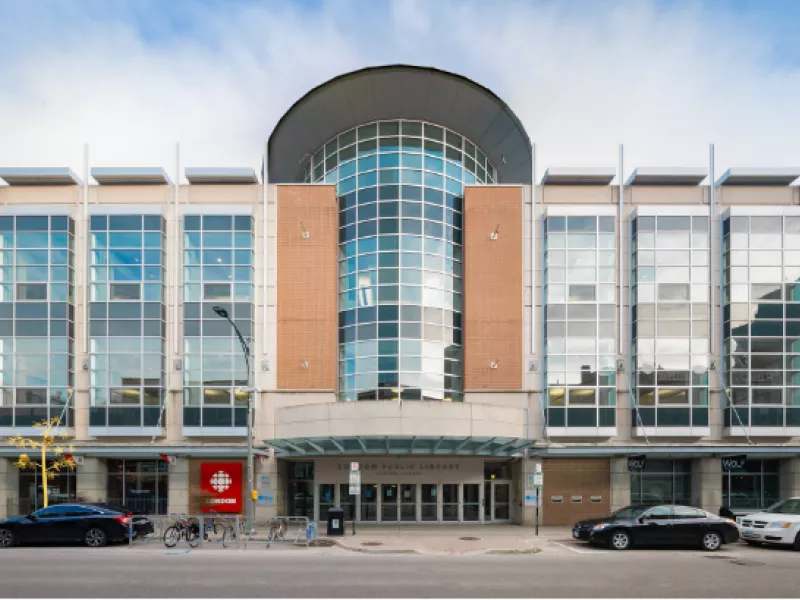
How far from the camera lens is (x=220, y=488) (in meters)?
29.5

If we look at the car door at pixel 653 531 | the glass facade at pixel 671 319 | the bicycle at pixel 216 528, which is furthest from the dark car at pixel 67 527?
the glass facade at pixel 671 319

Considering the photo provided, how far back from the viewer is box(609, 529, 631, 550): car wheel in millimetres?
19906

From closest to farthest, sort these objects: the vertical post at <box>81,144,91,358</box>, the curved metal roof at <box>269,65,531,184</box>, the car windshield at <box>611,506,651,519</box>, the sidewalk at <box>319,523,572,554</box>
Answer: the car windshield at <box>611,506,651,519</box> < the sidewalk at <box>319,523,572,554</box> < the vertical post at <box>81,144,91,358</box> < the curved metal roof at <box>269,65,531,184</box>

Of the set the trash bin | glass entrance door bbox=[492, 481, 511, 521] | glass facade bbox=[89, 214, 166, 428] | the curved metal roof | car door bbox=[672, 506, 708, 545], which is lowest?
glass entrance door bbox=[492, 481, 511, 521]

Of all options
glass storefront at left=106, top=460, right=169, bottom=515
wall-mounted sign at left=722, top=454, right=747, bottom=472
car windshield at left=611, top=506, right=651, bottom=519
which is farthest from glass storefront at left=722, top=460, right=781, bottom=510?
glass storefront at left=106, top=460, right=169, bottom=515

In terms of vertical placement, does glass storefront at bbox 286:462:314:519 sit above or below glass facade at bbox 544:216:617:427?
below

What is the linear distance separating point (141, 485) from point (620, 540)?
20875mm

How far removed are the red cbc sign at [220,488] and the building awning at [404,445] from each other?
301cm

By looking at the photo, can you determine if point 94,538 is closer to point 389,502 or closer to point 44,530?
point 44,530

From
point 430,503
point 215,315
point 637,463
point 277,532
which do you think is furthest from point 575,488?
point 215,315

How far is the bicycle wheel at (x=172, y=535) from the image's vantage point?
20.9m

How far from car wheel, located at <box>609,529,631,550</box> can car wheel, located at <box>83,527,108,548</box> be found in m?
15.2

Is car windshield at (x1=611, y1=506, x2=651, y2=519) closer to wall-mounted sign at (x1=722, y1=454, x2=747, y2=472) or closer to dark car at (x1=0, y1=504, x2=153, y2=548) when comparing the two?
wall-mounted sign at (x1=722, y1=454, x2=747, y2=472)

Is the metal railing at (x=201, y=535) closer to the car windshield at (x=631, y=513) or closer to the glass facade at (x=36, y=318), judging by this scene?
the car windshield at (x=631, y=513)
